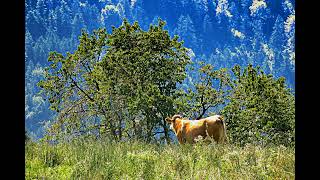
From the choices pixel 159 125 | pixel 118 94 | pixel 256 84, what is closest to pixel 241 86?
pixel 256 84

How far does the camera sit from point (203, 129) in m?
13.4

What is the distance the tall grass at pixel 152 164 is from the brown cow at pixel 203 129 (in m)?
6.27

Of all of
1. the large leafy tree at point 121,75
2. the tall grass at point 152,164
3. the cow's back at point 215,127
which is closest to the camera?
the tall grass at point 152,164

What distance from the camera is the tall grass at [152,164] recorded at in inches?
179

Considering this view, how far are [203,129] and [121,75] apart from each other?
40.8 feet

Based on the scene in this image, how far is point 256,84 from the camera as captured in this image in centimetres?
3419
